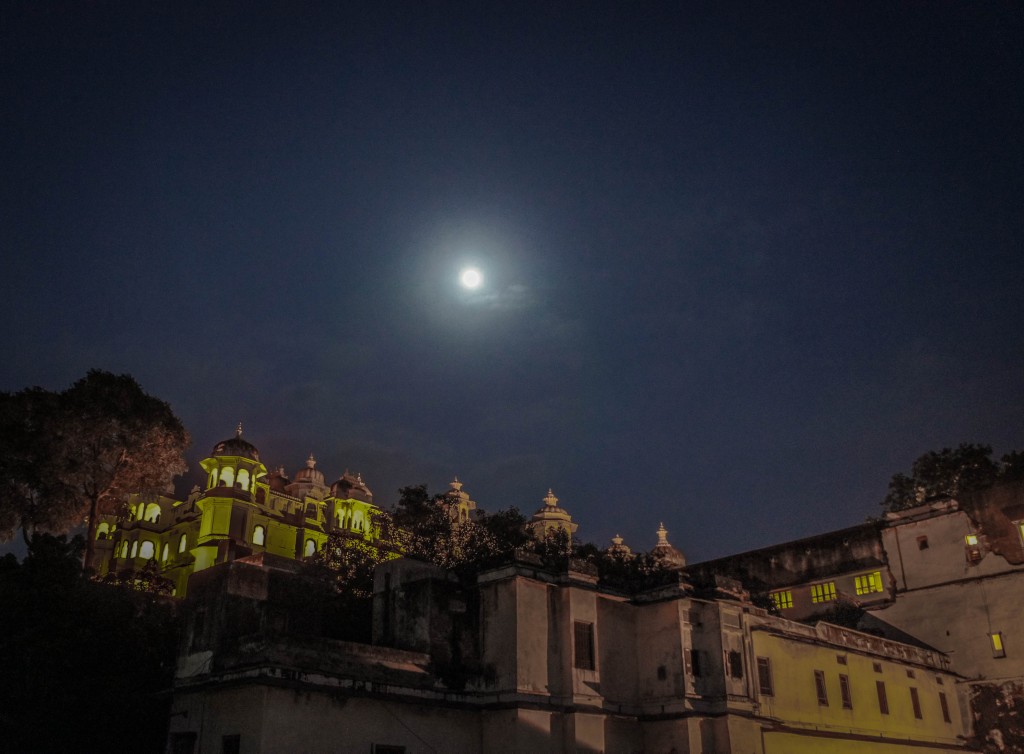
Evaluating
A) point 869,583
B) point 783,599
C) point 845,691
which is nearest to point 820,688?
point 845,691

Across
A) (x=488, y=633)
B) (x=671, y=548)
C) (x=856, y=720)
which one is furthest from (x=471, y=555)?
(x=671, y=548)

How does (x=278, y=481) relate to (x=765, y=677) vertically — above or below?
above

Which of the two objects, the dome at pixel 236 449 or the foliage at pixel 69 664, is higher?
the dome at pixel 236 449

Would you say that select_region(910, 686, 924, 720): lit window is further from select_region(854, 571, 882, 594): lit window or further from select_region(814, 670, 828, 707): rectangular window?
select_region(854, 571, 882, 594): lit window

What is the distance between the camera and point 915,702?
32375 mm

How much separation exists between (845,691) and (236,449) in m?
41.0

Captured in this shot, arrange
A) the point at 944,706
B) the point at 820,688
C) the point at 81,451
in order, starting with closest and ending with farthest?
1. the point at 820,688
2. the point at 944,706
3. the point at 81,451

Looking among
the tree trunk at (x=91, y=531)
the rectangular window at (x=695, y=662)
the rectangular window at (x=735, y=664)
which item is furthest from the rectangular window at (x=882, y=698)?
the tree trunk at (x=91, y=531)

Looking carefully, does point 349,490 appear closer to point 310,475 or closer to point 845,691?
point 310,475

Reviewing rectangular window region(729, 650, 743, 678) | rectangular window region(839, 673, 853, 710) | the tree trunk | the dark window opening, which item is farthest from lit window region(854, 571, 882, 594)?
the tree trunk

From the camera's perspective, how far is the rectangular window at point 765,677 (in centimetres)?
2655

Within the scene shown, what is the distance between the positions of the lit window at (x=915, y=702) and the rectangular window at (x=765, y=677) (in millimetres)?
8710

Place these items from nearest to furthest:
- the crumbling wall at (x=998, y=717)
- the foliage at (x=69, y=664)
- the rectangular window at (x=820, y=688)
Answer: the foliage at (x=69, y=664) < the rectangular window at (x=820, y=688) < the crumbling wall at (x=998, y=717)

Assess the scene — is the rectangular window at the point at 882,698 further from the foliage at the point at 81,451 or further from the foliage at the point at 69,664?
the foliage at the point at 81,451
